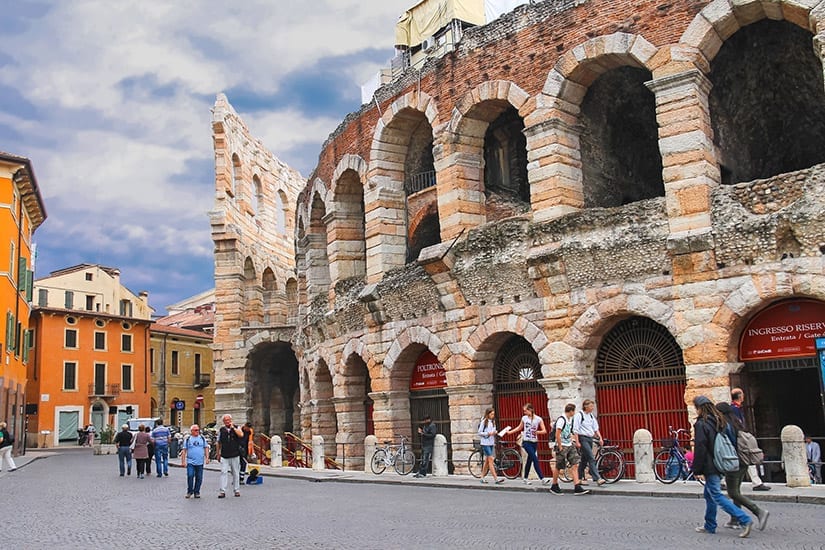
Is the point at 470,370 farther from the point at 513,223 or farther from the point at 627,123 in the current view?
the point at 627,123

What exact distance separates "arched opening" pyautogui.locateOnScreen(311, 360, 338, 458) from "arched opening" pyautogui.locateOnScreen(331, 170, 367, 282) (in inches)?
123

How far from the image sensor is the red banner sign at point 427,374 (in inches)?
752

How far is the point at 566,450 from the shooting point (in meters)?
12.9

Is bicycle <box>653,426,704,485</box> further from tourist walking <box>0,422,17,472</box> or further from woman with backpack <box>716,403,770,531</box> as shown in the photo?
tourist walking <box>0,422,17,472</box>

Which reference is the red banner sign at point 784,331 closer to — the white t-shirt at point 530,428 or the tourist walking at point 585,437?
the tourist walking at point 585,437

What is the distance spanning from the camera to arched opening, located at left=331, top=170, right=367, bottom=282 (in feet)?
74.1

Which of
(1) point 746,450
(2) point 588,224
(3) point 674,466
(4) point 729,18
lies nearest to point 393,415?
(2) point 588,224

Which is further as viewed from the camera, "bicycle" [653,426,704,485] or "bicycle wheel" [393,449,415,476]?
"bicycle wheel" [393,449,415,476]

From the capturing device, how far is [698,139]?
14.5 meters

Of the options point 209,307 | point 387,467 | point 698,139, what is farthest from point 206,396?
point 698,139

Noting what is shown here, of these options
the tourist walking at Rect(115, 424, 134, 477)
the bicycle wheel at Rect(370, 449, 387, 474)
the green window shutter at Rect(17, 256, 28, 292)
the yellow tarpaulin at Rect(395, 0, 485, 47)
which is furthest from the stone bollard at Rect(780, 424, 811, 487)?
the green window shutter at Rect(17, 256, 28, 292)

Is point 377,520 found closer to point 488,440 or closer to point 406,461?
point 488,440

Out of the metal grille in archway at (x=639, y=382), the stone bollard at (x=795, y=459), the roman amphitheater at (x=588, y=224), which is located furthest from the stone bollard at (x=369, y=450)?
the stone bollard at (x=795, y=459)

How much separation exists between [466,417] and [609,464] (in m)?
4.12
